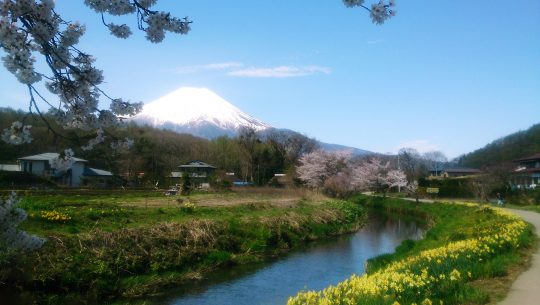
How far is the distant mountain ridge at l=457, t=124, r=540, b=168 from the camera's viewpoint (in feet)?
250

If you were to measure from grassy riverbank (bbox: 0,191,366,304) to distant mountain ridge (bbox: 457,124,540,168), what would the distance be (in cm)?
6004

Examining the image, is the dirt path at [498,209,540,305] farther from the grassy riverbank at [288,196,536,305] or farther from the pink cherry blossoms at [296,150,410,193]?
the pink cherry blossoms at [296,150,410,193]

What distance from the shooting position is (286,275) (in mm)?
14250

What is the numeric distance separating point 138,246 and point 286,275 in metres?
4.31

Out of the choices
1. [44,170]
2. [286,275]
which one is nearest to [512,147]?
[44,170]

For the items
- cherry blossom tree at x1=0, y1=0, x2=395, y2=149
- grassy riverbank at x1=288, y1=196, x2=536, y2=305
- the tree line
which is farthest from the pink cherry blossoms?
cherry blossom tree at x1=0, y1=0, x2=395, y2=149

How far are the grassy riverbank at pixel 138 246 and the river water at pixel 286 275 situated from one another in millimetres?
797

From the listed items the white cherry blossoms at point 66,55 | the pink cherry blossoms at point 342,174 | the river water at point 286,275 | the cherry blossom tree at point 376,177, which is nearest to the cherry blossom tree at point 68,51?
the white cherry blossoms at point 66,55

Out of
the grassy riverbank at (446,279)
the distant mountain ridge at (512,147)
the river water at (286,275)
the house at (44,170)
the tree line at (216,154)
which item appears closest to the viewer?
the grassy riverbank at (446,279)

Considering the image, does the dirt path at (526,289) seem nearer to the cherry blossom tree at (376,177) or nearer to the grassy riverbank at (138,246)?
the grassy riverbank at (138,246)

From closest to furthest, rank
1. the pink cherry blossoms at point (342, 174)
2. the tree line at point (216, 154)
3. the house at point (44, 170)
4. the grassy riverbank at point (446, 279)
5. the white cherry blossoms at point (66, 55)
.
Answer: the white cherry blossoms at point (66, 55) → the grassy riverbank at point (446, 279) → the house at point (44, 170) → the tree line at point (216, 154) → the pink cherry blossoms at point (342, 174)

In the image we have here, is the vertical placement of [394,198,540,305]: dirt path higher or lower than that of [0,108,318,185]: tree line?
lower

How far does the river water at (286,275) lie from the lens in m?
11.6

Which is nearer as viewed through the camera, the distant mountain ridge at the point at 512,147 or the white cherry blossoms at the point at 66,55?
the white cherry blossoms at the point at 66,55
